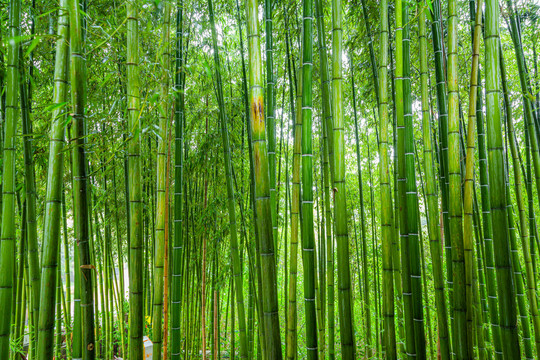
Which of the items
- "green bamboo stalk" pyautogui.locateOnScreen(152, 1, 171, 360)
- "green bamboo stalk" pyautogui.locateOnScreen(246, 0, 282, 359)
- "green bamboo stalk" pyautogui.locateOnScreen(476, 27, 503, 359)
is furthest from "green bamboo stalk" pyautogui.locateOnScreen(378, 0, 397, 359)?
"green bamboo stalk" pyautogui.locateOnScreen(152, 1, 171, 360)

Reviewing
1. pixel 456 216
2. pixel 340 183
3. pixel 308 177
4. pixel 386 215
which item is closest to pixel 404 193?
pixel 386 215

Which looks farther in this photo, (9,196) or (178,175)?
(178,175)

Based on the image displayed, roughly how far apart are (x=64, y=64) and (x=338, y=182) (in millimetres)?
1201

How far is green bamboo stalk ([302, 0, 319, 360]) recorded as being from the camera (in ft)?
4.91

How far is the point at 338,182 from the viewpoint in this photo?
1549 millimetres

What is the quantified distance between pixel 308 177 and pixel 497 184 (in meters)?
0.75

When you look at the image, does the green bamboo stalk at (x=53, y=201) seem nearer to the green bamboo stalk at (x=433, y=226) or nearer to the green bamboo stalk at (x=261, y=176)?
the green bamboo stalk at (x=261, y=176)

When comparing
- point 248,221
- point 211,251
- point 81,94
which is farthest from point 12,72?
point 211,251

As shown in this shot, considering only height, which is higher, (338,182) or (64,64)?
(64,64)

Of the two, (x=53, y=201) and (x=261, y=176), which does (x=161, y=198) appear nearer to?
(x=53, y=201)

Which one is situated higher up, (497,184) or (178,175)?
(178,175)

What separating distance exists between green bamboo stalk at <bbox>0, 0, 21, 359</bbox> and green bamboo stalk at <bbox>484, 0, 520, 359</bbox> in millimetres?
1951

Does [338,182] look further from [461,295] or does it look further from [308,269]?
[461,295]

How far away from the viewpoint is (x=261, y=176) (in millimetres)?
1330
